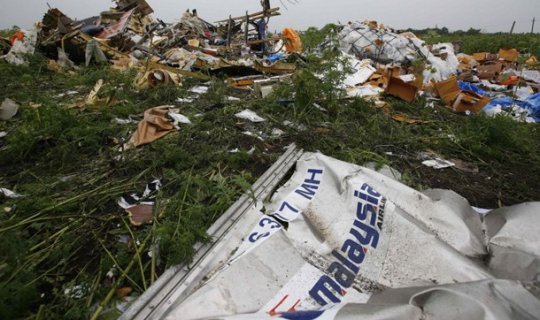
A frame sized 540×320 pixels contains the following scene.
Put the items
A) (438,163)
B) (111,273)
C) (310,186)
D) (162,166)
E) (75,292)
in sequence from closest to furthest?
(75,292) → (111,273) → (310,186) → (162,166) → (438,163)

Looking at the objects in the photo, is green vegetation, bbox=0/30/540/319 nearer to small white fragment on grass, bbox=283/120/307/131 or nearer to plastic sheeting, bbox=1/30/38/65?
small white fragment on grass, bbox=283/120/307/131

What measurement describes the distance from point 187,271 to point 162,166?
1212 mm

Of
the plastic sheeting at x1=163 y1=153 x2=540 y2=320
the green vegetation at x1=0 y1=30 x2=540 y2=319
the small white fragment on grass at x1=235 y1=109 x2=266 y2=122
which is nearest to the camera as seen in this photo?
the plastic sheeting at x1=163 y1=153 x2=540 y2=320

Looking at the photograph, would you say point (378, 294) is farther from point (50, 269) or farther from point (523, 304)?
point (50, 269)

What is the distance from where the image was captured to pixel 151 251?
1.54 metres

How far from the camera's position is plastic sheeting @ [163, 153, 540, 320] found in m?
1.08

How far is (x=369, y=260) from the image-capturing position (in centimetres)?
147

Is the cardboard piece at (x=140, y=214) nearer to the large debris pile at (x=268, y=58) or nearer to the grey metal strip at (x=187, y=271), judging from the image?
the grey metal strip at (x=187, y=271)

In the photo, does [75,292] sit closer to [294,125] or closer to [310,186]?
[310,186]

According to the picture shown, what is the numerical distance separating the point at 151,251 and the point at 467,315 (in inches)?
56.2

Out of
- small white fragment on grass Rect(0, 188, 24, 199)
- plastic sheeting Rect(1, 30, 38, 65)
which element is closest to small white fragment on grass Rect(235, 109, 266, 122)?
small white fragment on grass Rect(0, 188, 24, 199)

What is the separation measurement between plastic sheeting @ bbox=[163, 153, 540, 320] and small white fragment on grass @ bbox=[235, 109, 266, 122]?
1.57 m

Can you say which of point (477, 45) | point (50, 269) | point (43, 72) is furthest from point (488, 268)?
point (477, 45)

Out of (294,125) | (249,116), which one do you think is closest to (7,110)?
(249,116)
